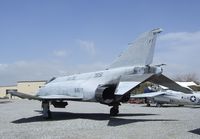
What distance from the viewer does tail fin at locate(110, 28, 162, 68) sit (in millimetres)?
15977

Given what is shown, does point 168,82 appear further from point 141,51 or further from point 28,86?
point 28,86

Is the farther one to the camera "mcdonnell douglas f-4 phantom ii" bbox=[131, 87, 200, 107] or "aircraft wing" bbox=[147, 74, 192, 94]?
"mcdonnell douglas f-4 phantom ii" bbox=[131, 87, 200, 107]

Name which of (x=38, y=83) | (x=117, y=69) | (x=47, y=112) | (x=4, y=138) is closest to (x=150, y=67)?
(x=117, y=69)

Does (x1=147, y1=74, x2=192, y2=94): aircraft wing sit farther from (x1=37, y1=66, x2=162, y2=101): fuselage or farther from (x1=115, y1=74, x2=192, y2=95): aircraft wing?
(x1=37, y1=66, x2=162, y2=101): fuselage

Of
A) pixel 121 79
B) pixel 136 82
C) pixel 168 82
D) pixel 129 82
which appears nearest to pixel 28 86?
pixel 121 79

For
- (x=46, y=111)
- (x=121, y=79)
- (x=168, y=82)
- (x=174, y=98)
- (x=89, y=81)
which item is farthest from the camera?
(x=174, y=98)

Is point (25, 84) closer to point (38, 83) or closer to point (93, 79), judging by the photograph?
point (38, 83)

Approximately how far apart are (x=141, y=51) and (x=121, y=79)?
171 cm

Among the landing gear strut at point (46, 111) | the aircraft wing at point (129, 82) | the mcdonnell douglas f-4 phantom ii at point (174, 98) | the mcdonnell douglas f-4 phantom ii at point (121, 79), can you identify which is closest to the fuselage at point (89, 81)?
the mcdonnell douglas f-4 phantom ii at point (121, 79)

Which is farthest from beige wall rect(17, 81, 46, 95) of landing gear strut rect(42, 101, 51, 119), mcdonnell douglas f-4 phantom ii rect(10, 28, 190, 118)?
landing gear strut rect(42, 101, 51, 119)

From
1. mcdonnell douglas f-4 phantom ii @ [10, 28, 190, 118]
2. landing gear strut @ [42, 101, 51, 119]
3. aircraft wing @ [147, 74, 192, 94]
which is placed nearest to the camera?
mcdonnell douglas f-4 phantom ii @ [10, 28, 190, 118]

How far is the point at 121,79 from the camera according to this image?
16.3 metres

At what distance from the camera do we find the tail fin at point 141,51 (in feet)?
52.4

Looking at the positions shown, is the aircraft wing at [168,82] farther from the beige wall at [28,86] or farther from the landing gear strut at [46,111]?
the beige wall at [28,86]
